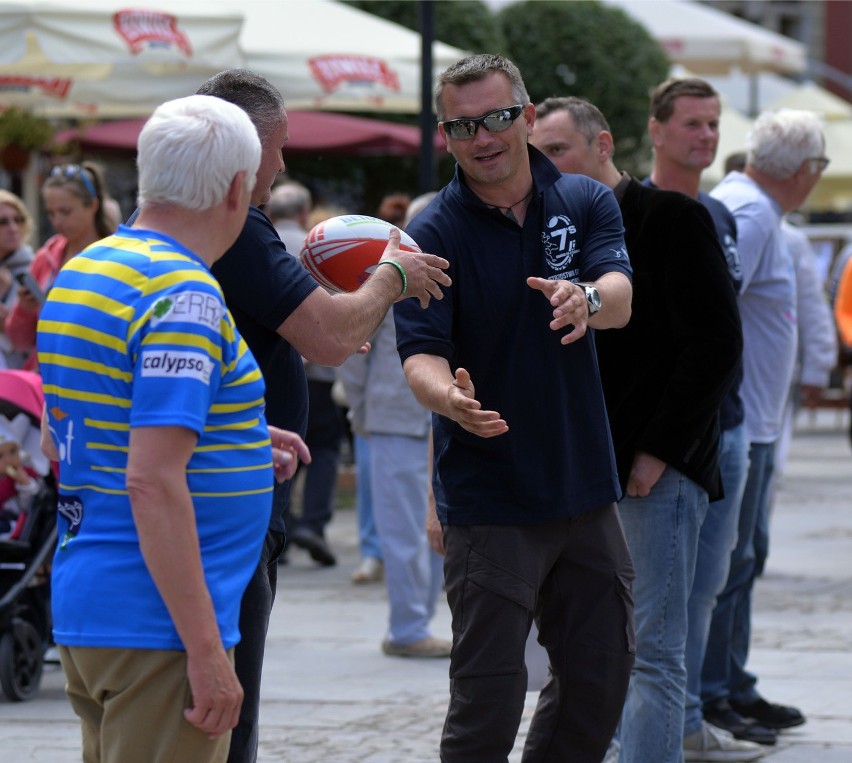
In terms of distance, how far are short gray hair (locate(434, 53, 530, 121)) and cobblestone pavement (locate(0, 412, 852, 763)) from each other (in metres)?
2.41

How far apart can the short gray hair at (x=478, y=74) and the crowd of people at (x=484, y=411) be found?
1 cm

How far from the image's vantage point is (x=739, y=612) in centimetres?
626

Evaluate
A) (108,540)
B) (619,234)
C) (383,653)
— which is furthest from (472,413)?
(383,653)

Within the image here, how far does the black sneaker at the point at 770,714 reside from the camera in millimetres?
6031

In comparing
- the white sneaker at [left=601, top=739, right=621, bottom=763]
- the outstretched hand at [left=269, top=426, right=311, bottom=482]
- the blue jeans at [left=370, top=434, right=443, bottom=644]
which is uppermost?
the outstretched hand at [left=269, top=426, right=311, bottom=482]

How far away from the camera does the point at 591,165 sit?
5031mm

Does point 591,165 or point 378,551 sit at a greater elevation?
point 591,165

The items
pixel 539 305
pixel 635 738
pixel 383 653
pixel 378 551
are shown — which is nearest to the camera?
pixel 539 305

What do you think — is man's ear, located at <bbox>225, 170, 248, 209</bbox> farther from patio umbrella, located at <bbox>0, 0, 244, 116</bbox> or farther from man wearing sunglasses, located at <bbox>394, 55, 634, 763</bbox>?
patio umbrella, located at <bbox>0, 0, 244, 116</bbox>

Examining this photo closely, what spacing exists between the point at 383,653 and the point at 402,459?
90cm

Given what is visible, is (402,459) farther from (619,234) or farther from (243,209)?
(243,209)

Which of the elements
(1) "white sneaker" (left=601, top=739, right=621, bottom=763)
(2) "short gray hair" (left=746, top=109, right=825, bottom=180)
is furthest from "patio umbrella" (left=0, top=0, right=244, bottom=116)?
(1) "white sneaker" (left=601, top=739, right=621, bottom=763)

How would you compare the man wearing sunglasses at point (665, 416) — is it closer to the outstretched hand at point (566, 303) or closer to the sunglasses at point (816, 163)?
the outstretched hand at point (566, 303)

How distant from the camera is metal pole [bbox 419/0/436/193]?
10133 mm
